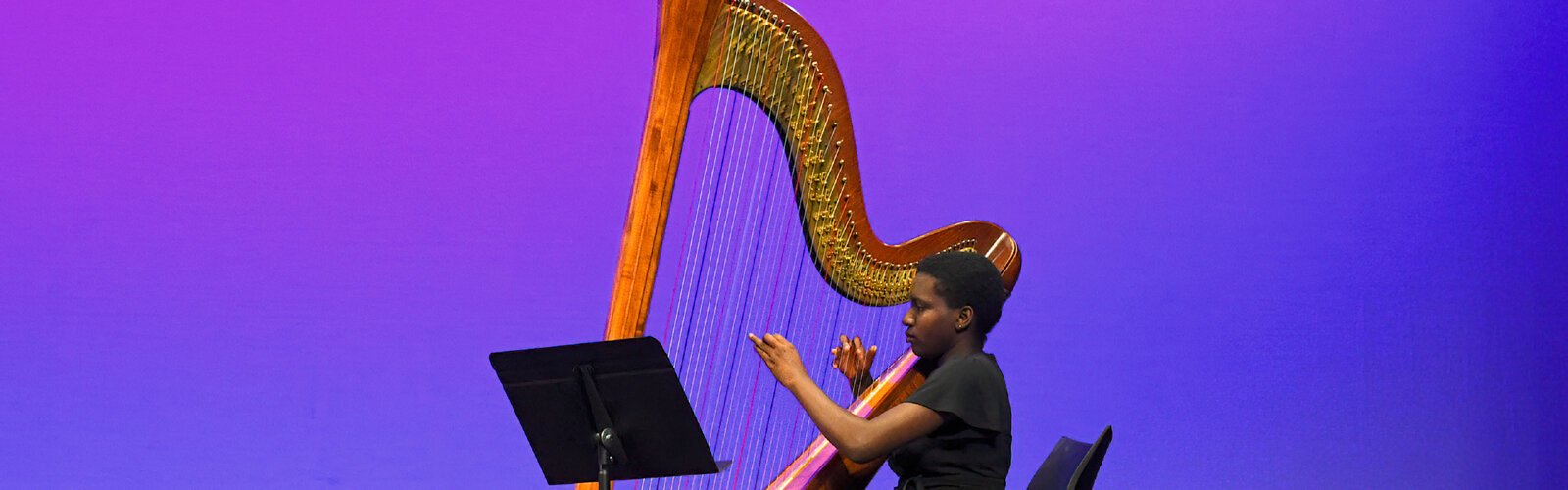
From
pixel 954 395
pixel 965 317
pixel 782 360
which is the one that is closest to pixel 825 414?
pixel 782 360

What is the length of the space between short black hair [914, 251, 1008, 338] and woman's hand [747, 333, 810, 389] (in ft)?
1.07

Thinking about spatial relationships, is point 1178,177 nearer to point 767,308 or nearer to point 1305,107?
point 1305,107

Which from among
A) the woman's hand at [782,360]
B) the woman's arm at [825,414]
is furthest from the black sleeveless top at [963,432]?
the woman's hand at [782,360]

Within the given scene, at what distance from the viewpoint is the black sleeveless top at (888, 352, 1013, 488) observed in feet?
8.79

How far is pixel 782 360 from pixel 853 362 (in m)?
0.71

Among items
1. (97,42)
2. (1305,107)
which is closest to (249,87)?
(97,42)

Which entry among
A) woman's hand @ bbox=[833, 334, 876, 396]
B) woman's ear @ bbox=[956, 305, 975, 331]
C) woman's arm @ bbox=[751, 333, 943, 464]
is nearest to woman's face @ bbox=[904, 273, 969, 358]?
woman's ear @ bbox=[956, 305, 975, 331]

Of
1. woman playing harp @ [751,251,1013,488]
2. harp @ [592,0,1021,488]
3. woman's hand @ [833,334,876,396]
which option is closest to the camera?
harp @ [592,0,1021,488]

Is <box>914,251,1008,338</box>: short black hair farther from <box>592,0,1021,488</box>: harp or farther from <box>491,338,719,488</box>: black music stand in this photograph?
<box>491,338,719,488</box>: black music stand

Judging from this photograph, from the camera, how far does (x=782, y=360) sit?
8.43 ft

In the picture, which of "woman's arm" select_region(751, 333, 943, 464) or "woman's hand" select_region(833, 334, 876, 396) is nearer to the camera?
"woman's arm" select_region(751, 333, 943, 464)

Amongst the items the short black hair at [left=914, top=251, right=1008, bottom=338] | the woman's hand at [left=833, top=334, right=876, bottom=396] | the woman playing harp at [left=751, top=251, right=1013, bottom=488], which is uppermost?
the woman's hand at [left=833, top=334, right=876, bottom=396]

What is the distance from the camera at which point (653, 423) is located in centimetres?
241

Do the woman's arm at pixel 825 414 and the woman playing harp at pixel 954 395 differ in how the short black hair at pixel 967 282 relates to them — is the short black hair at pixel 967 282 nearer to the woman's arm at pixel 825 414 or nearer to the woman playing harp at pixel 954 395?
the woman playing harp at pixel 954 395
